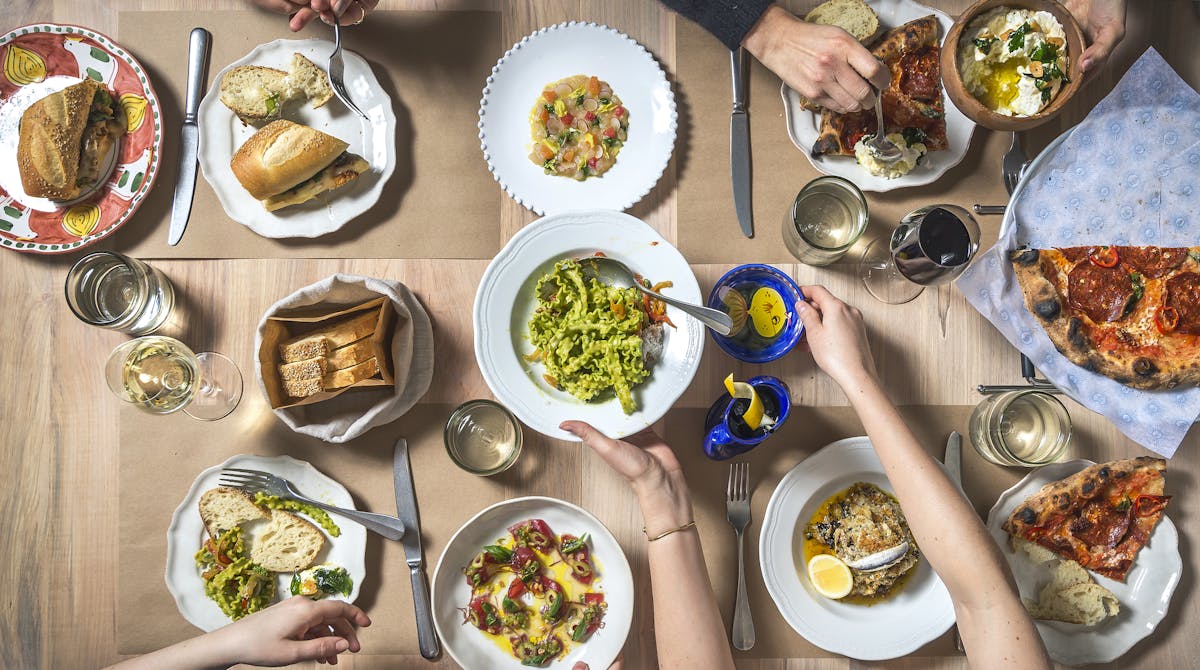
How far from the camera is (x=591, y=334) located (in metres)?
1.67

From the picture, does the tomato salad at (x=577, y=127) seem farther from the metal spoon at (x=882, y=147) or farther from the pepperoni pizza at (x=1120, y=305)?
the pepperoni pizza at (x=1120, y=305)

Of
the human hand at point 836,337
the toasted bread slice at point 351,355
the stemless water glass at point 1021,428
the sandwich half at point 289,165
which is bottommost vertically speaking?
the stemless water glass at point 1021,428

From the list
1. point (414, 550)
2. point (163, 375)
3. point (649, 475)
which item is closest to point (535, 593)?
point (414, 550)

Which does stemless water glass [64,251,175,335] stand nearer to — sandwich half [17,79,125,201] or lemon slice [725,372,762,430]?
sandwich half [17,79,125,201]

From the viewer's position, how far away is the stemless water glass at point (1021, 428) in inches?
70.7

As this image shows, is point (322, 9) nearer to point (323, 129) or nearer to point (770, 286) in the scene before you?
point (323, 129)

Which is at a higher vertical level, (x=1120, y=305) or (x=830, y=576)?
(x=1120, y=305)

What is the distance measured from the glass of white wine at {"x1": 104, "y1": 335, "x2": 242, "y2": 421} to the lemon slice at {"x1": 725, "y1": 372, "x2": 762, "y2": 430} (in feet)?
4.37

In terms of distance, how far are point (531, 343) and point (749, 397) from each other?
549 mm

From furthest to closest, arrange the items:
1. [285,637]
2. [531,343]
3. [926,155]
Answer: [926,155] < [531,343] < [285,637]

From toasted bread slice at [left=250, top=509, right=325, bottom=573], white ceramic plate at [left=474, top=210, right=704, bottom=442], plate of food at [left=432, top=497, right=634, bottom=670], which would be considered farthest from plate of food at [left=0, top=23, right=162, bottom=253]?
plate of food at [left=432, top=497, right=634, bottom=670]

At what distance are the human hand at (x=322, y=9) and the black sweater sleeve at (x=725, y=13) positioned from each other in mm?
770

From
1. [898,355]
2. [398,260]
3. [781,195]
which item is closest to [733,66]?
[781,195]

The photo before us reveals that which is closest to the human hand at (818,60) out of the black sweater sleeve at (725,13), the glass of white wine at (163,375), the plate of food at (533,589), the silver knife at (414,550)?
the black sweater sleeve at (725,13)
